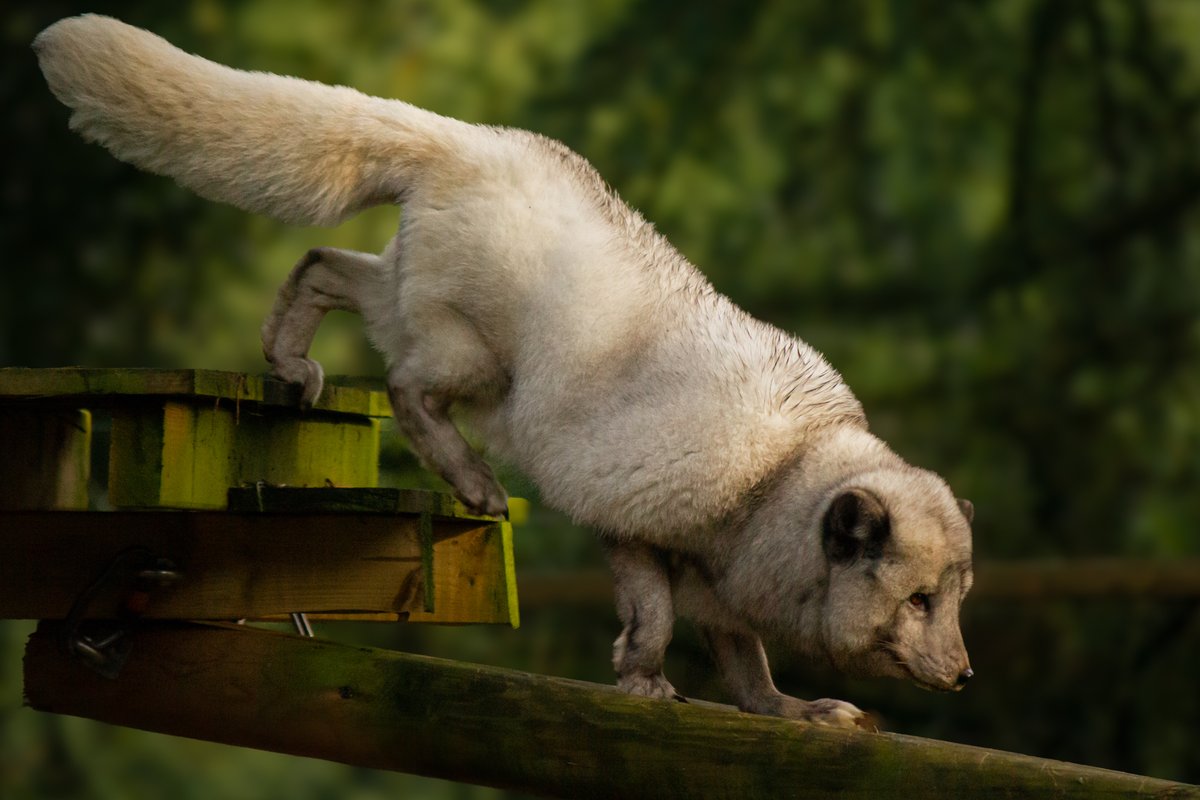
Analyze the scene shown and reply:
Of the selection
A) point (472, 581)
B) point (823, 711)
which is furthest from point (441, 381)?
point (823, 711)

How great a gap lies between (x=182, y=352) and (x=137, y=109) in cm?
484

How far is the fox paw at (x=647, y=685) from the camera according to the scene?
9.37ft

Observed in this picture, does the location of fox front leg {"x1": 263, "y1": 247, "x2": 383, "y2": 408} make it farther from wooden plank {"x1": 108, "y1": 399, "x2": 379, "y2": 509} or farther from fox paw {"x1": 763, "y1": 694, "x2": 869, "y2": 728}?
fox paw {"x1": 763, "y1": 694, "x2": 869, "y2": 728}

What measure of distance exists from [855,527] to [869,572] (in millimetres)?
99

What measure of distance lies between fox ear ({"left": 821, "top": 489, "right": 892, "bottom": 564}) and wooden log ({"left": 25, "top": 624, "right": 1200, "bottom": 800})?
516 mm

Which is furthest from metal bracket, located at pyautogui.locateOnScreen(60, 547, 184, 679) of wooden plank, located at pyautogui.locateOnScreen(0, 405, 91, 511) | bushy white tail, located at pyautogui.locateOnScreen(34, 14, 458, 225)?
bushy white tail, located at pyautogui.locateOnScreen(34, 14, 458, 225)

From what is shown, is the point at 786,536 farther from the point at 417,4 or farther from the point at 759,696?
the point at 417,4

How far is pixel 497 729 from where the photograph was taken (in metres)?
2.59

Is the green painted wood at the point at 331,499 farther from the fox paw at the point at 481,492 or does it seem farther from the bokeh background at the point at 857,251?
the bokeh background at the point at 857,251

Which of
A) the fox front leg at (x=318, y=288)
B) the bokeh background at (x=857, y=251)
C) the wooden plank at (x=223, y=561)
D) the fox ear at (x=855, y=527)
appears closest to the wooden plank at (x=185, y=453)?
the wooden plank at (x=223, y=561)

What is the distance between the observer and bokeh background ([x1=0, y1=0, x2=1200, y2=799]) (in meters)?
7.23

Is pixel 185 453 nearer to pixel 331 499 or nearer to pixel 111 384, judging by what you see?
pixel 111 384

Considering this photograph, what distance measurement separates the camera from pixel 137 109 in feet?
9.93

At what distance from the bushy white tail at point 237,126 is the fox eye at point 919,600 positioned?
1.34 metres
